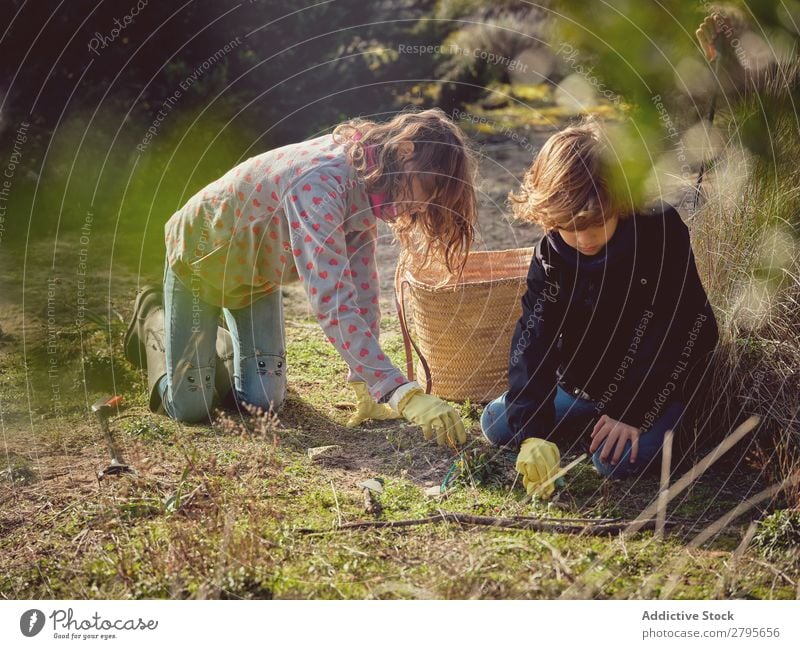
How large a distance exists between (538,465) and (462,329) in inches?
32.2

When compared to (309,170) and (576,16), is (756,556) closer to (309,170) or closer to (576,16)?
(309,170)

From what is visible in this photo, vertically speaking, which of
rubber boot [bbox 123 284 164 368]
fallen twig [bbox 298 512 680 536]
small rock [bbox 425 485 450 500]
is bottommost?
fallen twig [bbox 298 512 680 536]

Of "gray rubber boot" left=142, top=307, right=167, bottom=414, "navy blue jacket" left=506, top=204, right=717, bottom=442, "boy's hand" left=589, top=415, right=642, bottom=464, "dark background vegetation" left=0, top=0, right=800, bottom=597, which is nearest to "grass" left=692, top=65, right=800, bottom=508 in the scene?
"dark background vegetation" left=0, top=0, right=800, bottom=597

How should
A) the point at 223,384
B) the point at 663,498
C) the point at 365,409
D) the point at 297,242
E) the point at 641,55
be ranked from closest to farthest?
1. the point at 641,55
2. the point at 663,498
3. the point at 297,242
4. the point at 365,409
5. the point at 223,384

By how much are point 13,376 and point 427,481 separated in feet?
Answer: 6.32

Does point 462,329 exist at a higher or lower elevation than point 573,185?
lower

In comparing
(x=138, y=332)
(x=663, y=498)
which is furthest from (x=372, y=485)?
(x=138, y=332)

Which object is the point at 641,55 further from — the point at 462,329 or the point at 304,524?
the point at 462,329

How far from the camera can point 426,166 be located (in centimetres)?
246

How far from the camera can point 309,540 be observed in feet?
7.21

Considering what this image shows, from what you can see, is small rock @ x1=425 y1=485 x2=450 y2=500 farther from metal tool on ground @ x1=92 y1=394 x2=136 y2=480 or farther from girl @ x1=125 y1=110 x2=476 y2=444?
metal tool on ground @ x1=92 y1=394 x2=136 y2=480

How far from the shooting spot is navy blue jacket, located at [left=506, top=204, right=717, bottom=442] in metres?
2.41

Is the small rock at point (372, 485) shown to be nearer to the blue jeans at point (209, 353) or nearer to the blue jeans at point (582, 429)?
the blue jeans at point (582, 429)
